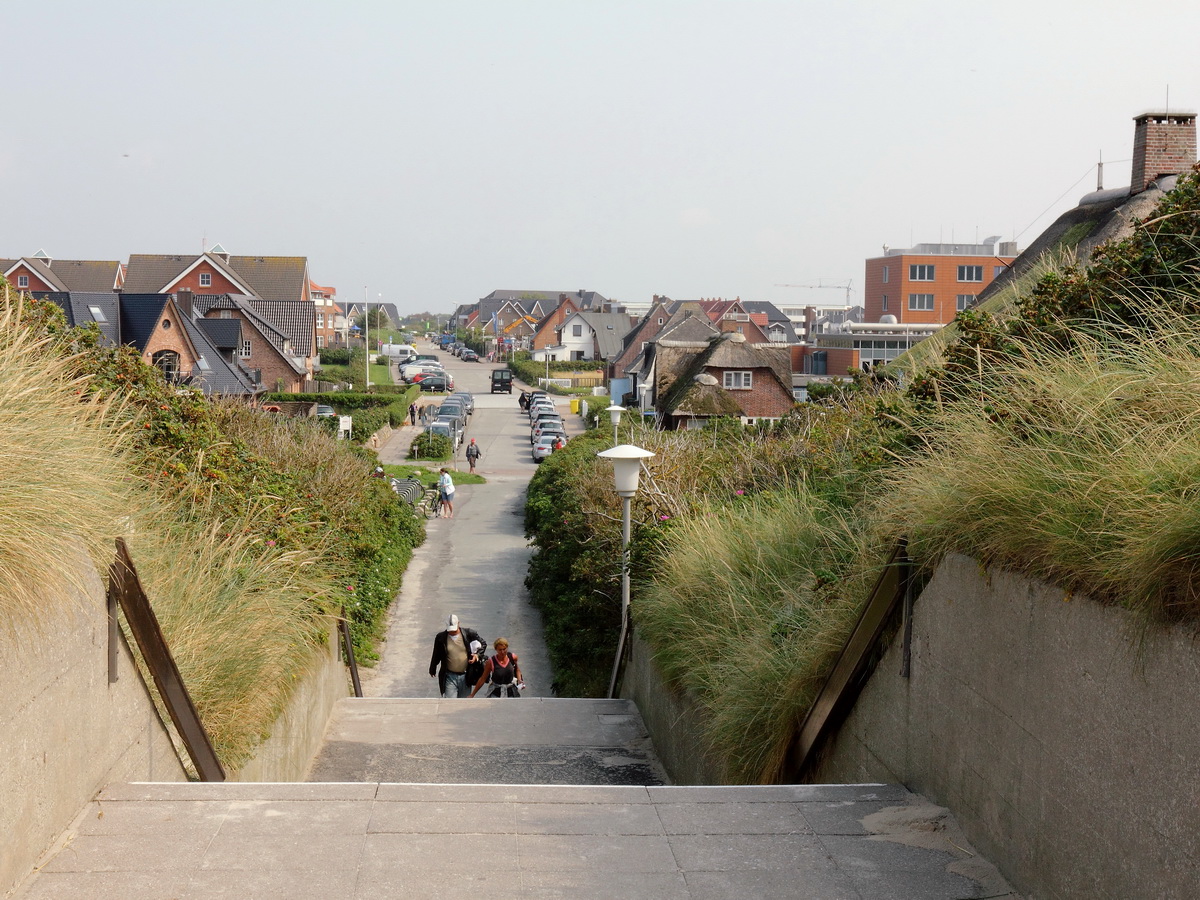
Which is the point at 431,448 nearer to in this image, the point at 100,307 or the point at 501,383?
the point at 100,307

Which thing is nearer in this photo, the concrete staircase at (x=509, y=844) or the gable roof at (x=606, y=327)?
the concrete staircase at (x=509, y=844)

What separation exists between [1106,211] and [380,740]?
17.8 metres

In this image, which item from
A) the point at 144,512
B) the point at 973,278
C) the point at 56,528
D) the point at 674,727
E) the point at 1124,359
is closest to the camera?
the point at 56,528

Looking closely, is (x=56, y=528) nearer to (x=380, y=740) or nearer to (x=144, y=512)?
(x=144, y=512)

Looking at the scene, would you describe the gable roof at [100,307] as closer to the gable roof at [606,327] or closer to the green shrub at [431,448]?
the green shrub at [431,448]

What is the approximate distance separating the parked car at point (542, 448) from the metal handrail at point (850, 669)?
38.6 meters

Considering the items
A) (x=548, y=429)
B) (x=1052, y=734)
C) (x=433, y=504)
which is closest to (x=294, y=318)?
(x=548, y=429)

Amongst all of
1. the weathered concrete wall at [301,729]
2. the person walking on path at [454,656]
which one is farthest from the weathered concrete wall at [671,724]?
the weathered concrete wall at [301,729]

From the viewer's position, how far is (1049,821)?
371cm

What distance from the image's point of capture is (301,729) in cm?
779

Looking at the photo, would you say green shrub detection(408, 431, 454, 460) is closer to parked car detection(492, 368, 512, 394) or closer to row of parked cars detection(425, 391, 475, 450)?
row of parked cars detection(425, 391, 475, 450)

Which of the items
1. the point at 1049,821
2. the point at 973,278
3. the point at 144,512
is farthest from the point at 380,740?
the point at 973,278

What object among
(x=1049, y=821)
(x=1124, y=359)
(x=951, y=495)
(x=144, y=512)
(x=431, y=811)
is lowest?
(x=431, y=811)

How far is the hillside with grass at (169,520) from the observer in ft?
12.9
